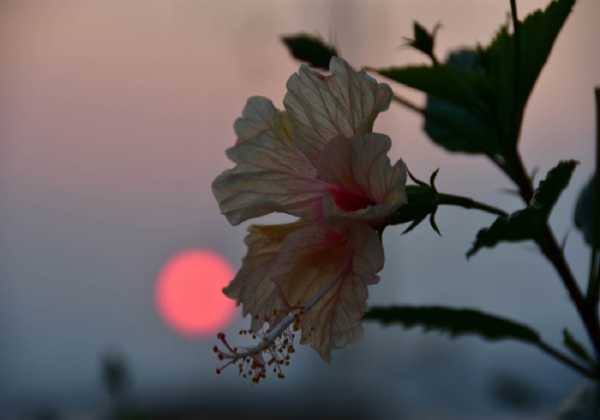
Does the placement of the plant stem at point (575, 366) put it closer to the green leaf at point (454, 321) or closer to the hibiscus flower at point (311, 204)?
the green leaf at point (454, 321)

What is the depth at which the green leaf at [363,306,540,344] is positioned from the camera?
83 cm

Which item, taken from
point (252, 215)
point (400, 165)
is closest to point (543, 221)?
point (400, 165)

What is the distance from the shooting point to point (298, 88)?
649mm

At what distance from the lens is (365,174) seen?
24.2 inches

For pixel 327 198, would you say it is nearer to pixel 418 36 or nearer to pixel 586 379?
pixel 418 36

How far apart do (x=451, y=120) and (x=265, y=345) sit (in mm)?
428

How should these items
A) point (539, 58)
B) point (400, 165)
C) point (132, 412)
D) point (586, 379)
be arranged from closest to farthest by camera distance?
point (400, 165) < point (539, 58) < point (586, 379) < point (132, 412)

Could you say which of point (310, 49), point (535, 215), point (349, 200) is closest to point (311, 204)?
point (349, 200)

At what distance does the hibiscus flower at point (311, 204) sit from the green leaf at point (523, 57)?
0.68 ft

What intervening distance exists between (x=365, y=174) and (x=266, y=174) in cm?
11

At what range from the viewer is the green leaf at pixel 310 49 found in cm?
89

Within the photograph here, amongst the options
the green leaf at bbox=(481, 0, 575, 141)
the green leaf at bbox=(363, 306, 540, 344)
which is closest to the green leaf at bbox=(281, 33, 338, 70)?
the green leaf at bbox=(481, 0, 575, 141)

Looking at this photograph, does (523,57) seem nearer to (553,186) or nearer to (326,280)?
(553,186)

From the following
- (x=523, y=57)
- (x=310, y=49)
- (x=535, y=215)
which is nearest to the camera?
(x=535, y=215)
